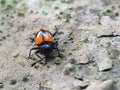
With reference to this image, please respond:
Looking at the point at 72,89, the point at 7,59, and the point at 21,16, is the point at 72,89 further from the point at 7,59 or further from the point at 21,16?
the point at 21,16

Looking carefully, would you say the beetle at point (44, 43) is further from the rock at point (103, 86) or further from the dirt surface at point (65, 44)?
the rock at point (103, 86)

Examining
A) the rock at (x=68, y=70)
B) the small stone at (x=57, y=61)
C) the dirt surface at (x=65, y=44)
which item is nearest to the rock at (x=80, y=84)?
the dirt surface at (x=65, y=44)

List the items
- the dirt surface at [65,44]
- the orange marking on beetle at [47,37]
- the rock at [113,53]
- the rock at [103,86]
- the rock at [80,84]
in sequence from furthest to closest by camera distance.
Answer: the orange marking on beetle at [47,37], the rock at [113,53], the dirt surface at [65,44], the rock at [80,84], the rock at [103,86]

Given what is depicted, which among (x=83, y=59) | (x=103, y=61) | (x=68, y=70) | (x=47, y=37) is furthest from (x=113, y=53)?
(x=47, y=37)

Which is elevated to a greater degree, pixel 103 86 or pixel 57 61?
pixel 57 61

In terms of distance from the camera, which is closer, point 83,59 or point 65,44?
point 83,59

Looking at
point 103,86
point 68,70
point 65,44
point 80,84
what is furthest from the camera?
point 65,44

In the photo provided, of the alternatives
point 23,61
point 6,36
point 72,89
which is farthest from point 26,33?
point 72,89

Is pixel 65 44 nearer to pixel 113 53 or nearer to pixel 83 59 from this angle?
pixel 83 59
